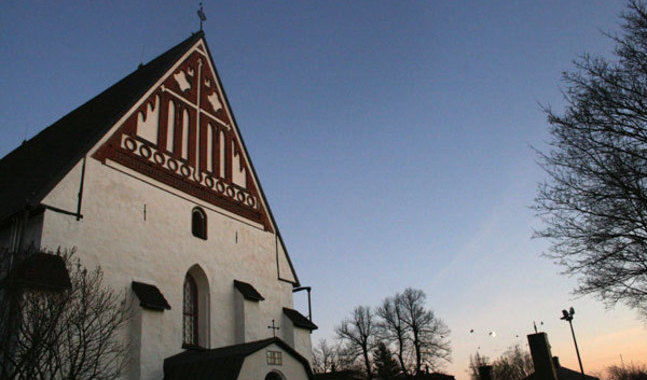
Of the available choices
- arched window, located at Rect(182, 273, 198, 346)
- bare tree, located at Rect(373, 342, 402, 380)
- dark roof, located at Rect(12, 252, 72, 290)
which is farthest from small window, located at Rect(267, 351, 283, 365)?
bare tree, located at Rect(373, 342, 402, 380)

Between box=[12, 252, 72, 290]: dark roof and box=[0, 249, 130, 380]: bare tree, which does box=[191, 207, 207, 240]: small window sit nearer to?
box=[0, 249, 130, 380]: bare tree

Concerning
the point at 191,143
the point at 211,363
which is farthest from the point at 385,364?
the point at 211,363

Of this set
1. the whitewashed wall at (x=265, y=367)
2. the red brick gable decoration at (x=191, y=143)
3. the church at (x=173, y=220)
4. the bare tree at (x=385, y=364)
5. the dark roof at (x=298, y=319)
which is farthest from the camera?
the bare tree at (x=385, y=364)

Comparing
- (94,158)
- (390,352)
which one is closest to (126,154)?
(94,158)

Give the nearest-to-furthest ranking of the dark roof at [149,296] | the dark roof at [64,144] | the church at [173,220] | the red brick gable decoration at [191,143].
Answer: the church at [173,220]
the dark roof at [64,144]
the dark roof at [149,296]
the red brick gable decoration at [191,143]

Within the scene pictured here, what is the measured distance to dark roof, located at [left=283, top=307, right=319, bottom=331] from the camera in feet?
65.5

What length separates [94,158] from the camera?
15062 millimetres

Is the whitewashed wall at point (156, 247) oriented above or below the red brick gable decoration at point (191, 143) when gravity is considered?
below

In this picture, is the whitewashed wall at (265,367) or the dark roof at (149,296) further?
the dark roof at (149,296)

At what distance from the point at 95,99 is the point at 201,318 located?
12307mm

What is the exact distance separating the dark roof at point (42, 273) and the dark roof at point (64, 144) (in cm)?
169

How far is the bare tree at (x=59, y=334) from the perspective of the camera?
32.7 ft

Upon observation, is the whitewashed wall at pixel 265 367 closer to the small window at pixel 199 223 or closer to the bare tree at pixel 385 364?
the small window at pixel 199 223

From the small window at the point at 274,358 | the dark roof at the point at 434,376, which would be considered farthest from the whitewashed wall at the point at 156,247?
the dark roof at the point at 434,376
